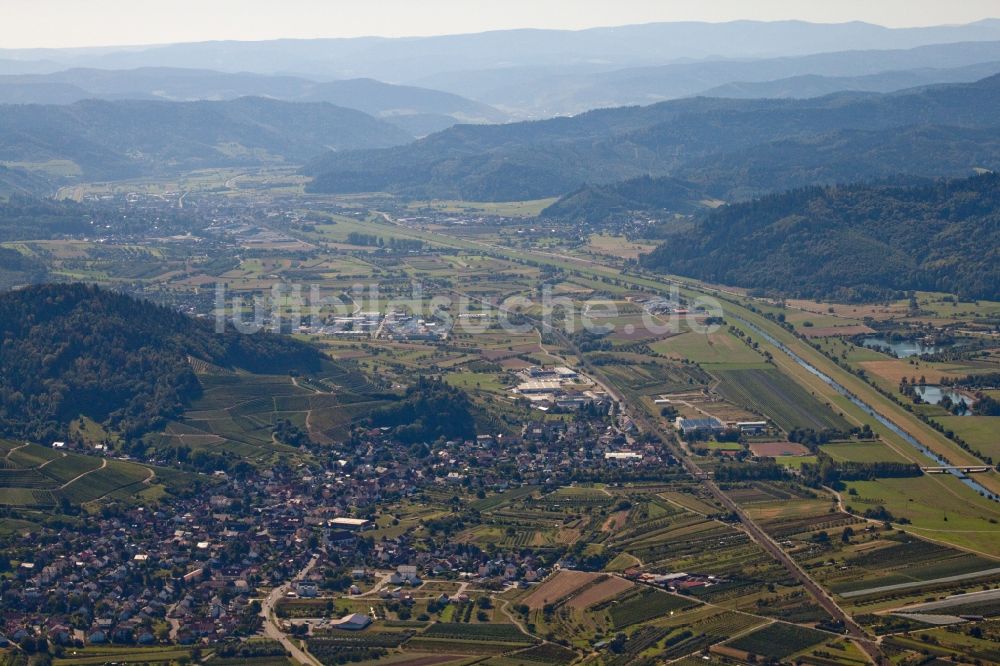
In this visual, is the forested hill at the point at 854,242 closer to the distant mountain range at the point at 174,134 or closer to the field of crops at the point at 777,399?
the field of crops at the point at 777,399

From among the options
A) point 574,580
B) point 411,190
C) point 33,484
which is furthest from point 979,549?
point 411,190

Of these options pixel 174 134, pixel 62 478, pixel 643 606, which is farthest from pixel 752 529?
pixel 174 134

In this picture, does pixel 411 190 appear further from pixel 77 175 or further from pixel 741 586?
pixel 741 586

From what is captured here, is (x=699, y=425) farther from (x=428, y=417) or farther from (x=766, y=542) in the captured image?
(x=766, y=542)

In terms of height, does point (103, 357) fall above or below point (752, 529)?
above

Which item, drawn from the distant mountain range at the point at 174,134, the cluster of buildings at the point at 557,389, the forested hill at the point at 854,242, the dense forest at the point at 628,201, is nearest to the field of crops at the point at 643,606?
the cluster of buildings at the point at 557,389
